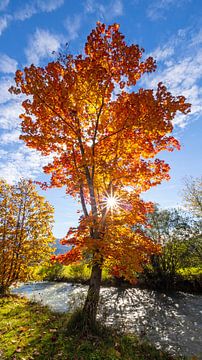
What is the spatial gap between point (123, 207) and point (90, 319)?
3174 mm

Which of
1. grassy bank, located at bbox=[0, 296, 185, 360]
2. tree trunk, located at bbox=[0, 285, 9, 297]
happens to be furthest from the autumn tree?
grassy bank, located at bbox=[0, 296, 185, 360]

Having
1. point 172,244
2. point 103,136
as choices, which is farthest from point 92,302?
Answer: point 172,244

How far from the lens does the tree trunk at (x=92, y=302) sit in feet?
18.9

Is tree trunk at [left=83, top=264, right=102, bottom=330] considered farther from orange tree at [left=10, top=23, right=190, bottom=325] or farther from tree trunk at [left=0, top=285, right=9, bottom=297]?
tree trunk at [left=0, top=285, right=9, bottom=297]

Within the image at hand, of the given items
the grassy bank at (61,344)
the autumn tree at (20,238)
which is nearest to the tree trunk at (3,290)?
the autumn tree at (20,238)

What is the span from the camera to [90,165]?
21.7ft

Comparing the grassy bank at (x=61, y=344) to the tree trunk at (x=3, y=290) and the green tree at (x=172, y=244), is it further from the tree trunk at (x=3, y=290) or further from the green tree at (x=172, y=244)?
the green tree at (x=172, y=244)

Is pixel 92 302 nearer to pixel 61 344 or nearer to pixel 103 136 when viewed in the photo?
pixel 61 344

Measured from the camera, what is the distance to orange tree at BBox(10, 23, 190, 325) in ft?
19.2

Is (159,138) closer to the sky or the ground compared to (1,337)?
closer to the sky

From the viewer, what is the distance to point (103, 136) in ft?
22.5

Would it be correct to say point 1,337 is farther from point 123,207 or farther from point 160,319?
point 160,319

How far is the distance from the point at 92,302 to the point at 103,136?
494cm

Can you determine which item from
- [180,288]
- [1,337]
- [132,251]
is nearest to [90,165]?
[132,251]
